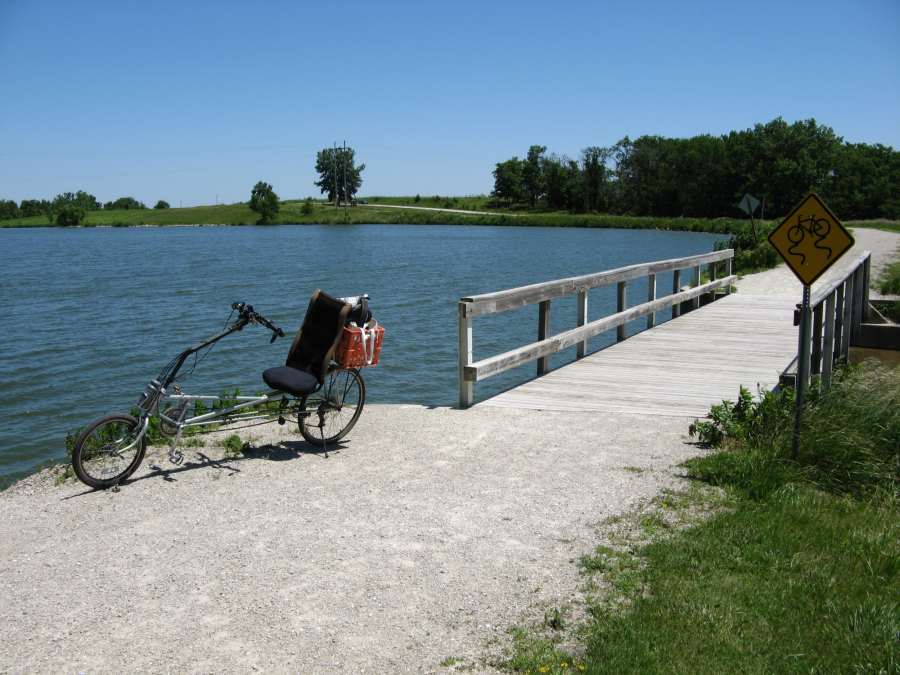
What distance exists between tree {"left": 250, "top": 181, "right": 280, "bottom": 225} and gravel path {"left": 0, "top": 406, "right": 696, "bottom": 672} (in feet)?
503

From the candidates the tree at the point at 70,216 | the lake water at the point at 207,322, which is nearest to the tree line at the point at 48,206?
the tree at the point at 70,216

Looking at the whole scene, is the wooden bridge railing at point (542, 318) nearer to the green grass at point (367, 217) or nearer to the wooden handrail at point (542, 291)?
the wooden handrail at point (542, 291)

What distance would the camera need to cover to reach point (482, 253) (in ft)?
208

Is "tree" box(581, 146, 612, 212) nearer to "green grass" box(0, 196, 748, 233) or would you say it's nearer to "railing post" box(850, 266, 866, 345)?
"green grass" box(0, 196, 748, 233)

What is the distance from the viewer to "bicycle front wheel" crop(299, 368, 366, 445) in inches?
284

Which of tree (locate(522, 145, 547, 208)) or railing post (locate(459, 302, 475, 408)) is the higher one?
tree (locate(522, 145, 547, 208))

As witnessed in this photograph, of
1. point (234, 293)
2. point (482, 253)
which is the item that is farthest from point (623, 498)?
point (482, 253)

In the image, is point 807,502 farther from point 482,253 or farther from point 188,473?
point 482,253

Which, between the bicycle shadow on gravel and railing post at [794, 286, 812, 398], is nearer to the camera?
railing post at [794, 286, 812, 398]

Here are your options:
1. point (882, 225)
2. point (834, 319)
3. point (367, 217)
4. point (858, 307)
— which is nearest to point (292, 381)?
point (834, 319)

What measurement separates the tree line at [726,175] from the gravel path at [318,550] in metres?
92.3

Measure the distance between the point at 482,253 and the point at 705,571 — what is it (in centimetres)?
5922

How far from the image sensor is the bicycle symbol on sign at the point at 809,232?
6328 millimetres

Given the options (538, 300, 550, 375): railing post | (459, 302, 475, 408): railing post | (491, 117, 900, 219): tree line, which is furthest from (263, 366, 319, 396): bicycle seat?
(491, 117, 900, 219): tree line
